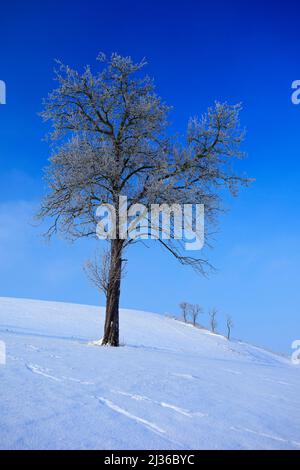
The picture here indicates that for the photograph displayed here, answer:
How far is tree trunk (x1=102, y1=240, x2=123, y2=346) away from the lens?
1399 centimetres

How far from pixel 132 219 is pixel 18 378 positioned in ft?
31.7

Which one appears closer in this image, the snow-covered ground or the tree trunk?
the snow-covered ground

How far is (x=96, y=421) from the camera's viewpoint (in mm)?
3330

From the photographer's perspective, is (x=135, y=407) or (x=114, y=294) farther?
(x=114, y=294)

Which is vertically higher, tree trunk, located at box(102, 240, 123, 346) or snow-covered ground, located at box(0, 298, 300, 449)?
tree trunk, located at box(102, 240, 123, 346)

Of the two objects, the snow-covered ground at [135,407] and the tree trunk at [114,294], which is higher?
the tree trunk at [114,294]

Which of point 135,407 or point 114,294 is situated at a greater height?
point 114,294

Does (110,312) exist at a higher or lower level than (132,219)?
lower

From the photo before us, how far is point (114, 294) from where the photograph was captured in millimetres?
14227

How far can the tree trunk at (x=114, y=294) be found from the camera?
14.0 metres

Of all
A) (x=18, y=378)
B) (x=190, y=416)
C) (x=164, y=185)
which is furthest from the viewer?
(x=164, y=185)
